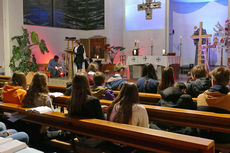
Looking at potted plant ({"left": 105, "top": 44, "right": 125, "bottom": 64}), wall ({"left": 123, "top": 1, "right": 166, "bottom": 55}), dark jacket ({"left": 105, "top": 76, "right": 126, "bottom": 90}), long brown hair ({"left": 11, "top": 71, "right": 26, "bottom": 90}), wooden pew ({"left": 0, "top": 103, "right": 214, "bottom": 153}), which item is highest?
wall ({"left": 123, "top": 1, "right": 166, "bottom": 55})

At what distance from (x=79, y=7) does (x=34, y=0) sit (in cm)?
240

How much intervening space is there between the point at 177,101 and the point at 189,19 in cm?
1030

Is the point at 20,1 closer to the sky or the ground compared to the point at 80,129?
closer to the sky

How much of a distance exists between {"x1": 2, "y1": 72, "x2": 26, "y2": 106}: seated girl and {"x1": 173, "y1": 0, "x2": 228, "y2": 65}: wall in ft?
32.9

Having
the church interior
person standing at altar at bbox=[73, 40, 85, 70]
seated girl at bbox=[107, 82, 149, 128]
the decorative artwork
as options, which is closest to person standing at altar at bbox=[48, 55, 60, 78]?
the church interior

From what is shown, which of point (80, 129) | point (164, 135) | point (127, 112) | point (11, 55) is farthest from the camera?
point (11, 55)

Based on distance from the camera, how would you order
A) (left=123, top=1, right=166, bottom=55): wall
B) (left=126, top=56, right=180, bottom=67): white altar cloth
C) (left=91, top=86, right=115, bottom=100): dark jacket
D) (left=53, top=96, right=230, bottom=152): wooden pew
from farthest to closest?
(left=123, top=1, right=166, bottom=55): wall < (left=126, top=56, right=180, bottom=67): white altar cloth < (left=91, top=86, right=115, bottom=100): dark jacket < (left=53, top=96, right=230, bottom=152): wooden pew

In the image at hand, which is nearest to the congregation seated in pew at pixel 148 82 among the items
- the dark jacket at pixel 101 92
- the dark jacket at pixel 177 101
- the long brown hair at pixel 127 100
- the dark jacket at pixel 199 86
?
the dark jacket at pixel 199 86

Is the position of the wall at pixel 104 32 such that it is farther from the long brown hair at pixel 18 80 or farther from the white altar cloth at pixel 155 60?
the long brown hair at pixel 18 80

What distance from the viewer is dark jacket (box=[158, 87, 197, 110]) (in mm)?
3242

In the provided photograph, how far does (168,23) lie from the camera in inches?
462

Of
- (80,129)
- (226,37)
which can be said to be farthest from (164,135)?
(226,37)

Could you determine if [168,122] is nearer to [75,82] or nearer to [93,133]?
[93,133]

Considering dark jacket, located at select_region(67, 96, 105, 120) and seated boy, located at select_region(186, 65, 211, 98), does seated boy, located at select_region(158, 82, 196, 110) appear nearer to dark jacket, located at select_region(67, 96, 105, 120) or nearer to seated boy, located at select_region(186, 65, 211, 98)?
seated boy, located at select_region(186, 65, 211, 98)
